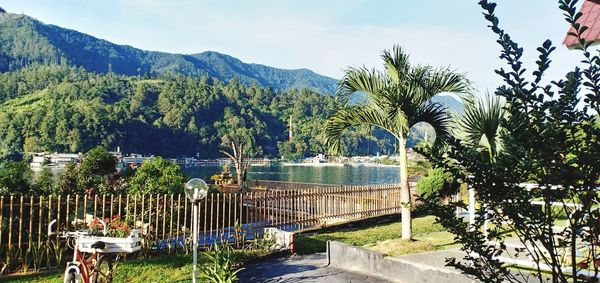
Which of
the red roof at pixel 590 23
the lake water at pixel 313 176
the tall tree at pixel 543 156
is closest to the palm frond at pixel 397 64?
the red roof at pixel 590 23

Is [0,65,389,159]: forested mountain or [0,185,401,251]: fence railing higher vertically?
[0,65,389,159]: forested mountain

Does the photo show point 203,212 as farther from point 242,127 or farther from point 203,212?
point 242,127

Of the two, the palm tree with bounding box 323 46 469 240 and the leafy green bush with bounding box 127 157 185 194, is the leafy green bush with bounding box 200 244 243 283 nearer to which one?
the palm tree with bounding box 323 46 469 240

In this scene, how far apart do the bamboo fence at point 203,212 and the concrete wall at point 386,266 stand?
7.94 feet

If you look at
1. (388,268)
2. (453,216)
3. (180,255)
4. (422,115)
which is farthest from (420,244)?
(453,216)

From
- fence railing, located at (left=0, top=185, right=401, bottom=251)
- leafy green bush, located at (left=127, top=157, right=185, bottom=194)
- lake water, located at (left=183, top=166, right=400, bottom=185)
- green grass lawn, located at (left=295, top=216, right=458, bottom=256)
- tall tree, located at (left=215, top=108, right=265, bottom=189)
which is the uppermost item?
tall tree, located at (left=215, top=108, right=265, bottom=189)

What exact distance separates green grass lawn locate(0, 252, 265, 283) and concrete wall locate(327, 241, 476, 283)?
2.40 m

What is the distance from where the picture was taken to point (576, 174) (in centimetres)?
180

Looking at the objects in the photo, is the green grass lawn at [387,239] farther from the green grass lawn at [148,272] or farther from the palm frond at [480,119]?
the green grass lawn at [148,272]

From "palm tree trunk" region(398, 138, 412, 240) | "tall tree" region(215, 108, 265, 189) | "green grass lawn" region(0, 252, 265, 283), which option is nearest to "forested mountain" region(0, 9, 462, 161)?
"tall tree" region(215, 108, 265, 189)

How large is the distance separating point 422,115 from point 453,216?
21.6ft

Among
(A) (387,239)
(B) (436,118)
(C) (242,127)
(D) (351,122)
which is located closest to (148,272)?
(D) (351,122)

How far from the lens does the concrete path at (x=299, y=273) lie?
6.65 metres

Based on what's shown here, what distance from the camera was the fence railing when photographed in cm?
724
